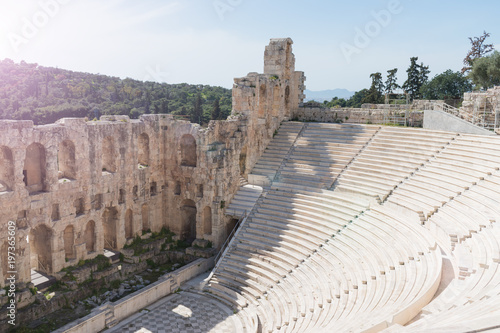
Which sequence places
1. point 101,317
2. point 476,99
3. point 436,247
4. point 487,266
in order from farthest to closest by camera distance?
point 476,99
point 101,317
point 436,247
point 487,266

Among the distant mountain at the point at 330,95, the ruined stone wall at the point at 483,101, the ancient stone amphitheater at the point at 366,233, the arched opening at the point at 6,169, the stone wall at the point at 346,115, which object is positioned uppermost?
the distant mountain at the point at 330,95

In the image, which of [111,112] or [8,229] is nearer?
[8,229]

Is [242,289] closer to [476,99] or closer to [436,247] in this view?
[436,247]

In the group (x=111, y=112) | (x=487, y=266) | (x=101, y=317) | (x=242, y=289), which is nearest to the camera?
(x=487, y=266)

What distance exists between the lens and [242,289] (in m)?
18.7

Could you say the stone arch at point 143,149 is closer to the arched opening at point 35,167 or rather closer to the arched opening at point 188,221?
the arched opening at point 188,221

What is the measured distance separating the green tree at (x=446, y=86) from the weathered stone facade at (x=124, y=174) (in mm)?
22216

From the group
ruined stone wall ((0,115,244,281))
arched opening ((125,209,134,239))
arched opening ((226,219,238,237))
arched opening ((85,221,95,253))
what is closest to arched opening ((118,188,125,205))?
ruined stone wall ((0,115,244,281))

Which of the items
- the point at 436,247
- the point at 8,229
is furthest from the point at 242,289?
the point at 8,229

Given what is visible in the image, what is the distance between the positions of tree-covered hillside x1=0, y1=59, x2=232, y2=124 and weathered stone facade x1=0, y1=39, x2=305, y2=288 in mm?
18386

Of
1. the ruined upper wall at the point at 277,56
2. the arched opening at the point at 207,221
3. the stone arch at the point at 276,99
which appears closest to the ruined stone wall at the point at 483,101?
the stone arch at the point at 276,99

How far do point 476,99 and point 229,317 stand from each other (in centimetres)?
1816

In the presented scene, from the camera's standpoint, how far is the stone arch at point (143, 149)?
23.3 m

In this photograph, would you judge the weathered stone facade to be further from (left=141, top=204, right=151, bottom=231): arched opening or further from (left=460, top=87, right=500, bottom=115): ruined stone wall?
(left=460, top=87, right=500, bottom=115): ruined stone wall
